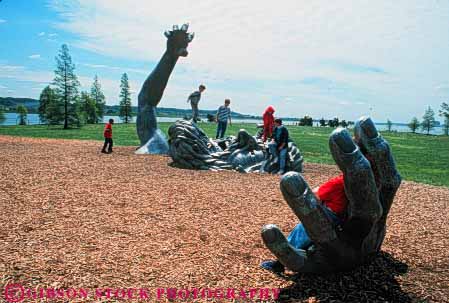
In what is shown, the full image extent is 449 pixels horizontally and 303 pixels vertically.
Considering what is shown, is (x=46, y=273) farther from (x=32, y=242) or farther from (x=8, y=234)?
(x=8, y=234)

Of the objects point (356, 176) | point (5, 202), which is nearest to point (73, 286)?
point (356, 176)

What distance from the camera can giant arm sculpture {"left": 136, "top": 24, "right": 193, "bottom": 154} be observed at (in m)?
15.1

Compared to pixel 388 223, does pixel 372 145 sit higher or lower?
higher

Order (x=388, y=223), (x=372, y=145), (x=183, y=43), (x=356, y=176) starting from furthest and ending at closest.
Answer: (x=183, y=43), (x=388, y=223), (x=372, y=145), (x=356, y=176)

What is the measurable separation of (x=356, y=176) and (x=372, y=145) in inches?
18.4

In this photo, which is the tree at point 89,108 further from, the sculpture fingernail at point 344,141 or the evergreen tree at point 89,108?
the sculpture fingernail at point 344,141

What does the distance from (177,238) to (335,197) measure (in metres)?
2.54

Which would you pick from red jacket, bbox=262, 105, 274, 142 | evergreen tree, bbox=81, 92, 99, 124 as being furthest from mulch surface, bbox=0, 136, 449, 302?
evergreen tree, bbox=81, 92, 99, 124

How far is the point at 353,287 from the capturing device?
4055 mm

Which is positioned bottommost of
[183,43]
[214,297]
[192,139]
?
[214,297]

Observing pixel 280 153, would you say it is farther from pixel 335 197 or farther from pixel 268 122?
pixel 335 197

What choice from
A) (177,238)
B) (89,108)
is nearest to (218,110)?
(177,238)

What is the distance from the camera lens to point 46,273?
423cm

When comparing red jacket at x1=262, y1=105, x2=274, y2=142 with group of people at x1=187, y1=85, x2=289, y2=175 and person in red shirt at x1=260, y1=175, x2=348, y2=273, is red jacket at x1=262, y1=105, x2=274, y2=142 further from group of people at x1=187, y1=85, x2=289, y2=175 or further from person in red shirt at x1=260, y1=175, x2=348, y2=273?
person in red shirt at x1=260, y1=175, x2=348, y2=273
